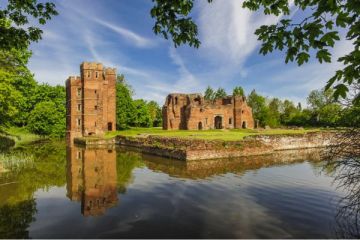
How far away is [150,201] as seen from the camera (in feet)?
43.5

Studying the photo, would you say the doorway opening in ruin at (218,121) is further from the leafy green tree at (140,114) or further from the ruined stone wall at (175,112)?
the leafy green tree at (140,114)

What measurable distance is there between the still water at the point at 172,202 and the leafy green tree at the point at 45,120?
25.7m

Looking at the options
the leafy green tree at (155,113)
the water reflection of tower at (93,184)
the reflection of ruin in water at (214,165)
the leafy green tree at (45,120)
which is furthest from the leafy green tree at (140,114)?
the water reflection of tower at (93,184)

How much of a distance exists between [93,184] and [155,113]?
8900cm

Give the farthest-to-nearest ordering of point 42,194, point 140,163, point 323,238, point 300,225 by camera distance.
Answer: point 140,163 → point 42,194 → point 300,225 → point 323,238

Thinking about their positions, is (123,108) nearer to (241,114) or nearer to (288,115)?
(241,114)

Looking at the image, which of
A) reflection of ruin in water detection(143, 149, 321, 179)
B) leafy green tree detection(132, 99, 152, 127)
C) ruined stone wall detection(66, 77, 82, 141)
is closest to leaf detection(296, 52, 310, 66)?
reflection of ruin in water detection(143, 149, 321, 179)

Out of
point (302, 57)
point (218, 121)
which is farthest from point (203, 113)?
point (302, 57)

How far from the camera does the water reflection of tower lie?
12722 mm

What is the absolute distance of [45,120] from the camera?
47.2 metres

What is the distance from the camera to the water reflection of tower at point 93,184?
1272 cm

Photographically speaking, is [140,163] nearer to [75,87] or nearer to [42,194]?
[42,194]

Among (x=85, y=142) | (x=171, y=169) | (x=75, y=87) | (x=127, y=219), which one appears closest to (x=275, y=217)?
(x=127, y=219)

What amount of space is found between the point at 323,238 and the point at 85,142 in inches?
1398
